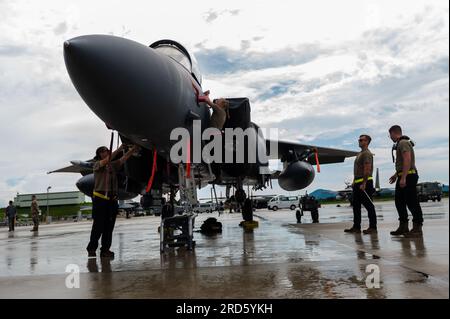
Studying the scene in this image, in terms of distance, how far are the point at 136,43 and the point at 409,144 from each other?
14.3 feet

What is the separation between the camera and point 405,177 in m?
6.11

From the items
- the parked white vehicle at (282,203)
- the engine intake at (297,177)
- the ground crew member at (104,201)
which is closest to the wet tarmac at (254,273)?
the ground crew member at (104,201)

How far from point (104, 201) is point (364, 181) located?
478 centimetres

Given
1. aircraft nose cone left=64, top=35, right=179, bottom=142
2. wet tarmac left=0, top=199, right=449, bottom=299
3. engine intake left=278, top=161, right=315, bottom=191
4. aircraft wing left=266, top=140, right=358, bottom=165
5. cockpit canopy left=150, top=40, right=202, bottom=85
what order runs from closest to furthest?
wet tarmac left=0, top=199, right=449, bottom=299 → aircraft nose cone left=64, top=35, right=179, bottom=142 → cockpit canopy left=150, top=40, right=202, bottom=85 → engine intake left=278, top=161, right=315, bottom=191 → aircraft wing left=266, top=140, right=358, bottom=165

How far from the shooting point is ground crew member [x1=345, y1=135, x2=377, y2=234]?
7609 millimetres

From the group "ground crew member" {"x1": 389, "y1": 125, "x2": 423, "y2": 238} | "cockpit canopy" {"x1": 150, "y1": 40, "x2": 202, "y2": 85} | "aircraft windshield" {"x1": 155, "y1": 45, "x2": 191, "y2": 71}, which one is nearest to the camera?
"ground crew member" {"x1": 389, "y1": 125, "x2": 423, "y2": 238}

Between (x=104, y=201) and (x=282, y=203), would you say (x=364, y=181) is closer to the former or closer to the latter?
(x=104, y=201)

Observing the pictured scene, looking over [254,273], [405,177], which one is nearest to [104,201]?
[254,273]

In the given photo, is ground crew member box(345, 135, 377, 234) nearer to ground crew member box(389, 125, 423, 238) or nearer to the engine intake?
ground crew member box(389, 125, 423, 238)

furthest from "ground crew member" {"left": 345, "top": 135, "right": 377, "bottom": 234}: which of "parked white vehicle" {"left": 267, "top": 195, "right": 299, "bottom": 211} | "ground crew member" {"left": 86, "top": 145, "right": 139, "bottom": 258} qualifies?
"parked white vehicle" {"left": 267, "top": 195, "right": 299, "bottom": 211}

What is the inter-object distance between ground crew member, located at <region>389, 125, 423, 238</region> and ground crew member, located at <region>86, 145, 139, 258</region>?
4112 mm
